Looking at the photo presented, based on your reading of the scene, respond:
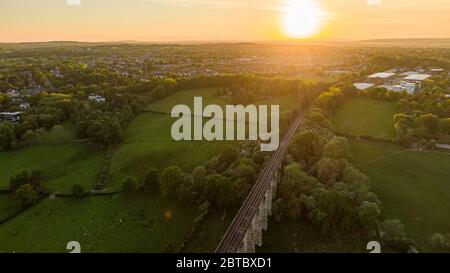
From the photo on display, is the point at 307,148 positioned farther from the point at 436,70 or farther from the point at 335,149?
the point at 436,70

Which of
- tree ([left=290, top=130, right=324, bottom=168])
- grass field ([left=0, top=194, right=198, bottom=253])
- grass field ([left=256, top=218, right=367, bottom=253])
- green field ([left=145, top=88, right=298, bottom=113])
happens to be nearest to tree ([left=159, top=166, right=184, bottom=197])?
grass field ([left=0, top=194, right=198, bottom=253])

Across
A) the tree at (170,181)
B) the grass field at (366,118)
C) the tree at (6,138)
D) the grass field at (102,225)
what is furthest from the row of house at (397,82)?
the tree at (6,138)

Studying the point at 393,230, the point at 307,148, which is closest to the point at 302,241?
the point at 393,230

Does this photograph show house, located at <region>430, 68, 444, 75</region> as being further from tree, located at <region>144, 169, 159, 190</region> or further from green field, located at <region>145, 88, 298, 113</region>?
tree, located at <region>144, 169, 159, 190</region>

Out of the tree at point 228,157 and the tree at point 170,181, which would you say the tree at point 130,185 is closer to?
the tree at point 170,181
